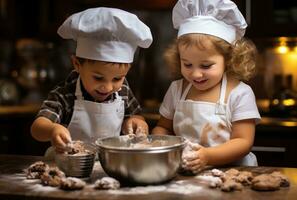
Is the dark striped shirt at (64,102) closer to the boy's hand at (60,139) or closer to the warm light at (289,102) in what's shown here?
the boy's hand at (60,139)

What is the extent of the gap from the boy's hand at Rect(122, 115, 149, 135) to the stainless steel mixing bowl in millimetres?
236

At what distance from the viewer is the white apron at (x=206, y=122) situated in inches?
54.6

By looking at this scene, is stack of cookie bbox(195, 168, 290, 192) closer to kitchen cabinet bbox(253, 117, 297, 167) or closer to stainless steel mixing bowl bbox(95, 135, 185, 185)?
stainless steel mixing bowl bbox(95, 135, 185, 185)

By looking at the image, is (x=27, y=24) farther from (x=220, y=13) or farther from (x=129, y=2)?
(x=220, y=13)

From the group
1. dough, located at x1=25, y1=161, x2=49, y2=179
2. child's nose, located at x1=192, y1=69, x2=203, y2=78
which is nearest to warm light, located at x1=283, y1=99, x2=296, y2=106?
child's nose, located at x1=192, y1=69, x2=203, y2=78

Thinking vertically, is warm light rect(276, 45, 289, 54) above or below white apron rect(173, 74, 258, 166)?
above

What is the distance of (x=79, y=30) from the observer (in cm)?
128

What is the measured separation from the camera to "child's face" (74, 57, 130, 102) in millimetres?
1300

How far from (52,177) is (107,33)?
1.32 feet

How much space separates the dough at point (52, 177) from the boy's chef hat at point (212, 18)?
1.72 ft

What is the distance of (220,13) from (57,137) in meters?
0.56

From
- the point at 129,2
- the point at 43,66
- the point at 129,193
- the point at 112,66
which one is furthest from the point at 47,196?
the point at 43,66

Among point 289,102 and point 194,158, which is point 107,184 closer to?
point 194,158

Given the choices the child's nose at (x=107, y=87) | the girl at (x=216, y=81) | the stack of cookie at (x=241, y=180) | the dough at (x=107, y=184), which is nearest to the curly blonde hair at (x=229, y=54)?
the girl at (x=216, y=81)
